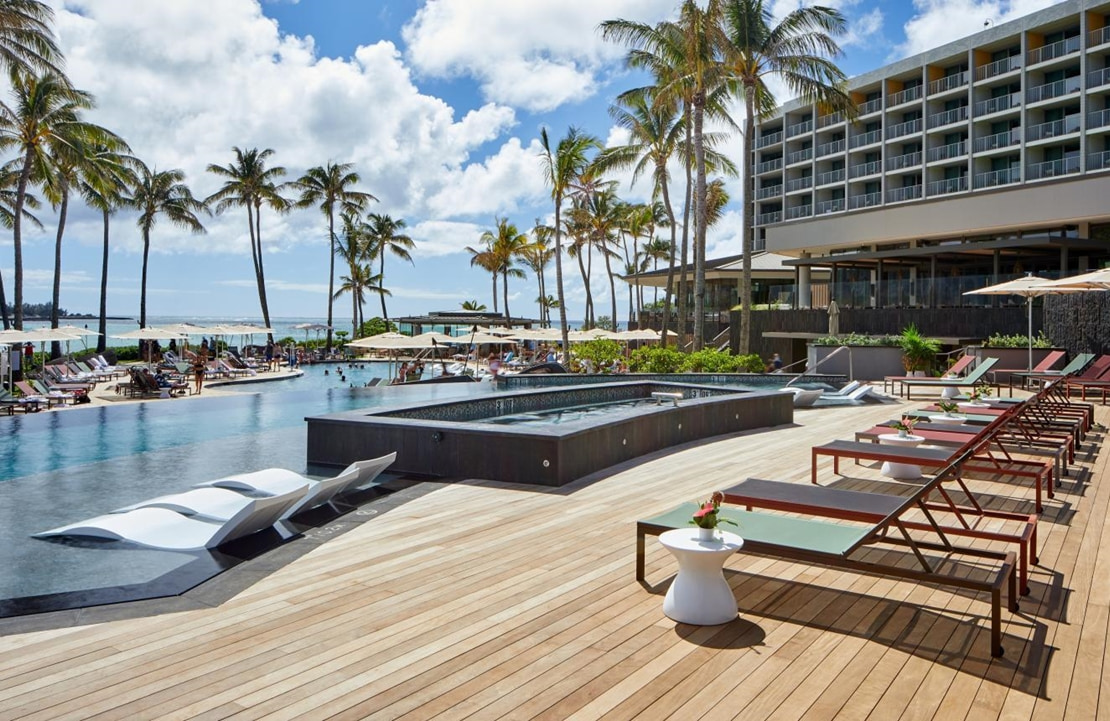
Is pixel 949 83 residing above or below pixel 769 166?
above

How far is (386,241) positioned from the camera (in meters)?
55.9

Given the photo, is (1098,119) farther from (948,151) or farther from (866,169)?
(866,169)

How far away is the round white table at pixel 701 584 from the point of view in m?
4.15

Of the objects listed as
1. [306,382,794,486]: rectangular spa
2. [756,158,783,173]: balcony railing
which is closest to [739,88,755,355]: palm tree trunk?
[306,382,794,486]: rectangular spa

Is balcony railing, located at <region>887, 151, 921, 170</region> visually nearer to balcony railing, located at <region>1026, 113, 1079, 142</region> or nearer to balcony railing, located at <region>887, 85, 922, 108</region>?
balcony railing, located at <region>887, 85, 922, 108</region>

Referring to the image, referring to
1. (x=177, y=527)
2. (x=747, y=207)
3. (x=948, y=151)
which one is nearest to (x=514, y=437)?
(x=177, y=527)

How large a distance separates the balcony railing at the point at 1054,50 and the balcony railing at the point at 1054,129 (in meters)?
2.71

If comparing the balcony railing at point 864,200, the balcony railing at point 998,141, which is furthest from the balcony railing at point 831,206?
the balcony railing at point 998,141

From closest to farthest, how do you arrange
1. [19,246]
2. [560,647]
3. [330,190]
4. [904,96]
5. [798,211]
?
[560,647]
[19,246]
[904,96]
[798,211]
[330,190]

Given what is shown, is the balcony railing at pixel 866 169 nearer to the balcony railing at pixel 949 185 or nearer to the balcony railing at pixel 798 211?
the balcony railing at pixel 949 185

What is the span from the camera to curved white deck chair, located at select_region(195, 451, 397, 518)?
672 cm

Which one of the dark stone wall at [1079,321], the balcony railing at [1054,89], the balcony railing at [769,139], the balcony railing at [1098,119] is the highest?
the balcony railing at [769,139]

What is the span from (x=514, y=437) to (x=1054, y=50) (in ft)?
122

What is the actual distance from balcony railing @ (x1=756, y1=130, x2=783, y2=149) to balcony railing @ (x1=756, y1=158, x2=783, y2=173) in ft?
3.64
